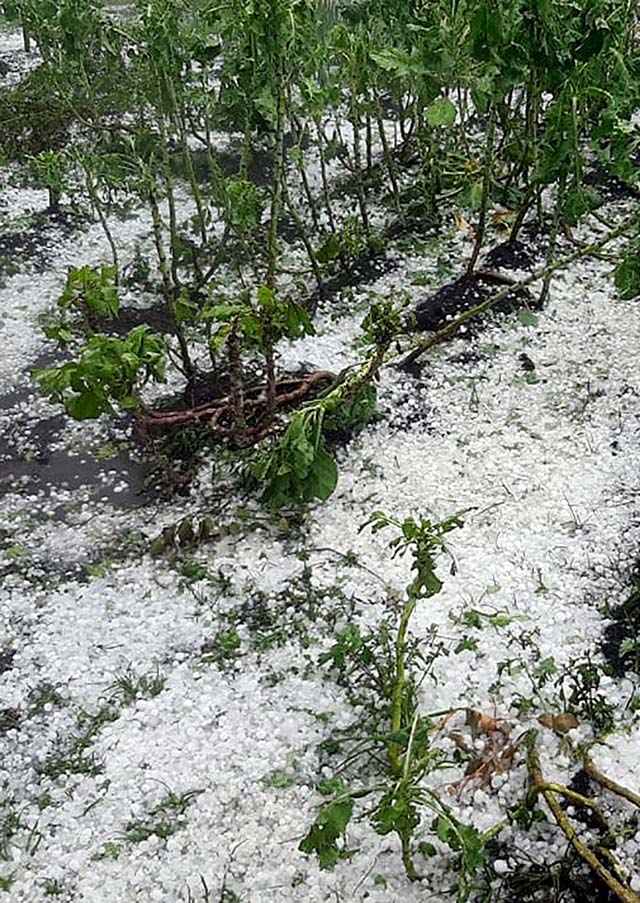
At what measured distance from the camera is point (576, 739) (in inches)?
104

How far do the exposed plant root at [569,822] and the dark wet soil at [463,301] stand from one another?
7.57 feet

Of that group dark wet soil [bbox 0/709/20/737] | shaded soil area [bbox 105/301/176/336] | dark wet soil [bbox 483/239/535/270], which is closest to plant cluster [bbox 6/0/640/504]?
shaded soil area [bbox 105/301/176/336]

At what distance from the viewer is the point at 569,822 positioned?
242 centimetres

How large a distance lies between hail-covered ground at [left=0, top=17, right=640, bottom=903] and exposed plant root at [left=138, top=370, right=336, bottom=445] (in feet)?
0.62

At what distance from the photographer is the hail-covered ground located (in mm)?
2461

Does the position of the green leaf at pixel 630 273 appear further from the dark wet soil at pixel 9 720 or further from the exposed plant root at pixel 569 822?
the dark wet soil at pixel 9 720

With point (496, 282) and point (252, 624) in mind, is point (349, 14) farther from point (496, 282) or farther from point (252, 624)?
point (252, 624)

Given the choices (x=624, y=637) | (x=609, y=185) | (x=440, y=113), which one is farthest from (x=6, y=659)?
(x=609, y=185)

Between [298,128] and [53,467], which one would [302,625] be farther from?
[298,128]

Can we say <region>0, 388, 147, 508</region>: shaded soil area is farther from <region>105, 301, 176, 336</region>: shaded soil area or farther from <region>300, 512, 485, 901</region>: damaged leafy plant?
<region>300, 512, 485, 901</region>: damaged leafy plant

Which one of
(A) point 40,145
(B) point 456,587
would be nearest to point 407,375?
(B) point 456,587

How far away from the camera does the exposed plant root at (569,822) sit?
87.1 inches

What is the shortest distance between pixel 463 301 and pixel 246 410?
132 cm

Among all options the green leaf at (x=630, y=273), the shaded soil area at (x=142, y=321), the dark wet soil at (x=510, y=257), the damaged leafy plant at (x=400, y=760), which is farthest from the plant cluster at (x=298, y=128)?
the damaged leafy plant at (x=400, y=760)
